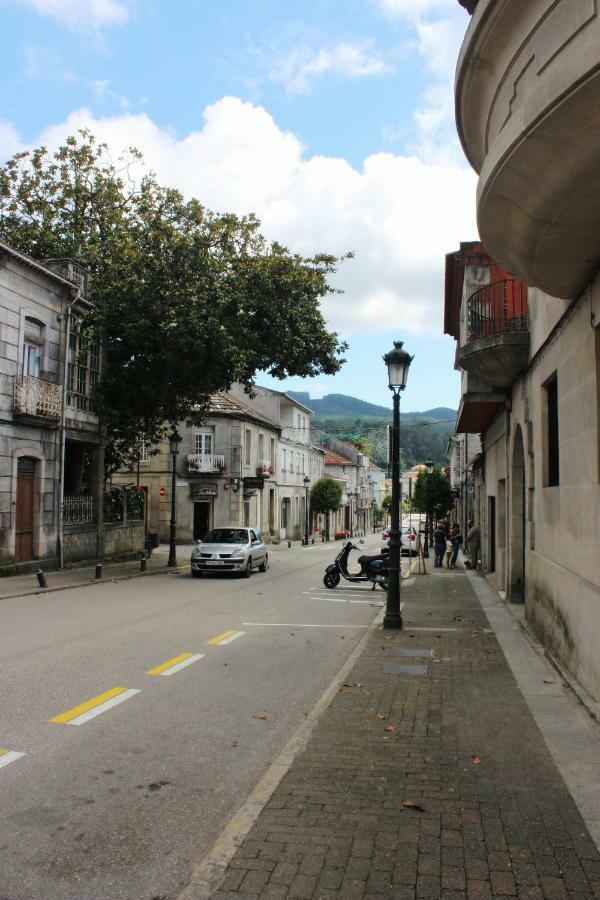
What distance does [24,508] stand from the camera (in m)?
20.5

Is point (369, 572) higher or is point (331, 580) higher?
point (369, 572)

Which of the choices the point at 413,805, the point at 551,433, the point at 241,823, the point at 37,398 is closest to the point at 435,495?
the point at 37,398

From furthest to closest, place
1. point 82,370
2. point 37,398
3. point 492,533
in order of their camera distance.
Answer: point 82,370 → point 492,533 → point 37,398

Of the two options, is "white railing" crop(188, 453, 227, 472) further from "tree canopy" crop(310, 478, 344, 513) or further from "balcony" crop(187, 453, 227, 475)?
"tree canopy" crop(310, 478, 344, 513)

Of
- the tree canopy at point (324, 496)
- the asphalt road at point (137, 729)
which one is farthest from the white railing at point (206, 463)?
the asphalt road at point (137, 729)

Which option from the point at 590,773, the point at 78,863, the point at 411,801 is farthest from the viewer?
the point at 590,773

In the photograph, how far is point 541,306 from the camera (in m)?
10.6

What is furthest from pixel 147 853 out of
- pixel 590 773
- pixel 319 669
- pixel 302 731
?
pixel 319 669

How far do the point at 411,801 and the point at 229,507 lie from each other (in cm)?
3797

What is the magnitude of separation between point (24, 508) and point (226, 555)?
5.96m

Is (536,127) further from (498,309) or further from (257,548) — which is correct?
(257,548)

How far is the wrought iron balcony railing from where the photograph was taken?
1233 cm

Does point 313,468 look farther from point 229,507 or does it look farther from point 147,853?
point 147,853

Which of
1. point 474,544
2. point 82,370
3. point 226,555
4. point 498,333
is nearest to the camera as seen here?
point 498,333
